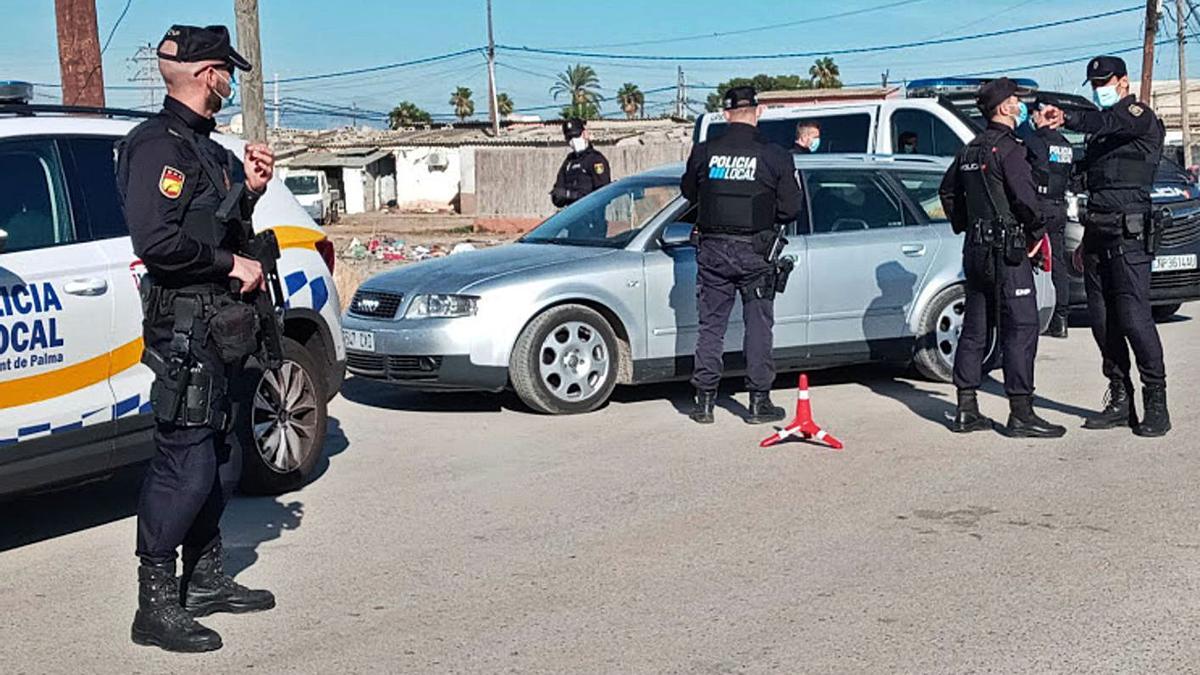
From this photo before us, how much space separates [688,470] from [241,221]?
3.29 m

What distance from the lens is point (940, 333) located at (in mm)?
10078

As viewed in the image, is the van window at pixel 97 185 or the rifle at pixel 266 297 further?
the van window at pixel 97 185

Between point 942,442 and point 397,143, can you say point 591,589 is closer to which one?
point 942,442

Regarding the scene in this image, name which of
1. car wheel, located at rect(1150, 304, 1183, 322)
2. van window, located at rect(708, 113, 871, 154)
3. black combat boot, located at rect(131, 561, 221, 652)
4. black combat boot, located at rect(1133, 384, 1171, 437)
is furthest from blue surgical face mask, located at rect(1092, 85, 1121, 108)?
car wheel, located at rect(1150, 304, 1183, 322)

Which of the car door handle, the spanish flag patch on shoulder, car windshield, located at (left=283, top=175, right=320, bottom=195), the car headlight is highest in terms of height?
the spanish flag patch on shoulder

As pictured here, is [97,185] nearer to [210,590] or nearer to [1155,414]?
[210,590]

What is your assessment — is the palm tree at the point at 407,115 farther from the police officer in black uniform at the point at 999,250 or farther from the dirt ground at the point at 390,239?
the police officer in black uniform at the point at 999,250

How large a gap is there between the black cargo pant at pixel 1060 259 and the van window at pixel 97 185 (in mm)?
6629

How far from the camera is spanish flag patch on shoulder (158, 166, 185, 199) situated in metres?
4.77

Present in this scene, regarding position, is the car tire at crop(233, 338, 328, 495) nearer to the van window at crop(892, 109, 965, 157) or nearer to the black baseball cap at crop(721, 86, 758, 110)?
the black baseball cap at crop(721, 86, 758, 110)

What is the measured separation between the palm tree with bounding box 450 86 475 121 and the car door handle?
94.7m

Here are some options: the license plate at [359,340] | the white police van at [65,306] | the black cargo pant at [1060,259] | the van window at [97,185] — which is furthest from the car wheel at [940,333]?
the van window at [97,185]

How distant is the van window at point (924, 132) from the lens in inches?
517

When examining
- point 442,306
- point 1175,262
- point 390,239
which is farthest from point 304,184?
point 442,306
